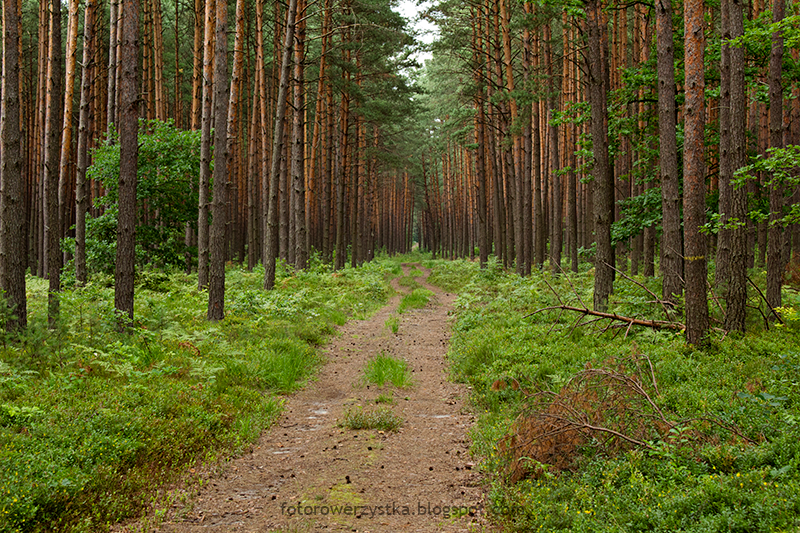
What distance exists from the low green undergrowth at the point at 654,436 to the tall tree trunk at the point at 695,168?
435 millimetres

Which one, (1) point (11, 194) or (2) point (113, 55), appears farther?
(2) point (113, 55)

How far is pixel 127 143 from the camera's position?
8.39 metres

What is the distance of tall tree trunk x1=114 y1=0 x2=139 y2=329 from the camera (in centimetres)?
836

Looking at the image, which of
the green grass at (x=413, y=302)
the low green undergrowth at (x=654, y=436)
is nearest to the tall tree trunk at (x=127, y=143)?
the low green undergrowth at (x=654, y=436)

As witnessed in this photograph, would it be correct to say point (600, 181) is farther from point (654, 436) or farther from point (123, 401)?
point (123, 401)

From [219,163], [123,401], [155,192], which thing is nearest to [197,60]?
[155,192]

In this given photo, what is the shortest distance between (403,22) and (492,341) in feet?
60.3

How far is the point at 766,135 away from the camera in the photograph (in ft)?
62.0

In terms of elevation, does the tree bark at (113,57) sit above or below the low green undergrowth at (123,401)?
above

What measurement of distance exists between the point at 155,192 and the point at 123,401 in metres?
→ 11.3

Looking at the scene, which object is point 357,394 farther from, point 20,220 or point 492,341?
point 20,220

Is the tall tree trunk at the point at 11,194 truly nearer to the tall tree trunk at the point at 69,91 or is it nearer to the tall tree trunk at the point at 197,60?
the tall tree trunk at the point at 69,91

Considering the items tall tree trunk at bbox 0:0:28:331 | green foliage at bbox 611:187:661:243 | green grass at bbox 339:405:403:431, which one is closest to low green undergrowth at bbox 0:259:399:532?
tall tree trunk at bbox 0:0:28:331

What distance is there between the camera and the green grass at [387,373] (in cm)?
817
